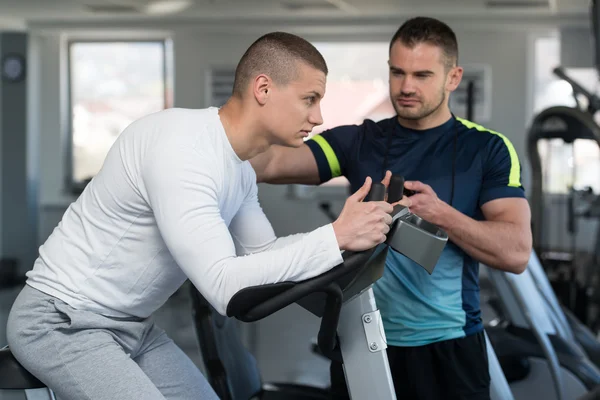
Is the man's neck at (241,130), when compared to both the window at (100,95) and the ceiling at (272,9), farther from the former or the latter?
the window at (100,95)

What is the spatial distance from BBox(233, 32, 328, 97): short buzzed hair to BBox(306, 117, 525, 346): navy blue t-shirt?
528mm

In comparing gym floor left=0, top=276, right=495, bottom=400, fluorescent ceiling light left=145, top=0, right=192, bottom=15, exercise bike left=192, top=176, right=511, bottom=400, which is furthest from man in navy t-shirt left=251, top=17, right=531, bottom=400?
fluorescent ceiling light left=145, top=0, right=192, bottom=15

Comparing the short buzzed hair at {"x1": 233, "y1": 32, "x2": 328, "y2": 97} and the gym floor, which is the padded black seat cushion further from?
the gym floor

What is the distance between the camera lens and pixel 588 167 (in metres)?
8.42

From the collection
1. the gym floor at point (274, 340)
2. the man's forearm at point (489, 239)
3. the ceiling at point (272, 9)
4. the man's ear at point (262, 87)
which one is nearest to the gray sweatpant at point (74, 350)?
the man's ear at point (262, 87)

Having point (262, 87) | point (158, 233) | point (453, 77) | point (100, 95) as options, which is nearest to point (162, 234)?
point (158, 233)

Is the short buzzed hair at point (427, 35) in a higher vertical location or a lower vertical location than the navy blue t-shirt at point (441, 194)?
higher

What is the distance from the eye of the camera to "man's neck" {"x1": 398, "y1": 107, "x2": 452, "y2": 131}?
2080mm

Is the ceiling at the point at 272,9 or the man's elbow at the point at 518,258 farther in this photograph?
the ceiling at the point at 272,9

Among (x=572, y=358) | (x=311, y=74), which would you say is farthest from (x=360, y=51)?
(x=311, y=74)

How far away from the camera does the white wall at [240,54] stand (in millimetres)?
8352

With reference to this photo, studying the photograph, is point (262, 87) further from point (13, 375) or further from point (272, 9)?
point (272, 9)

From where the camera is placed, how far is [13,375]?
1573mm

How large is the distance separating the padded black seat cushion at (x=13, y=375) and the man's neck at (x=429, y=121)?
1100mm
